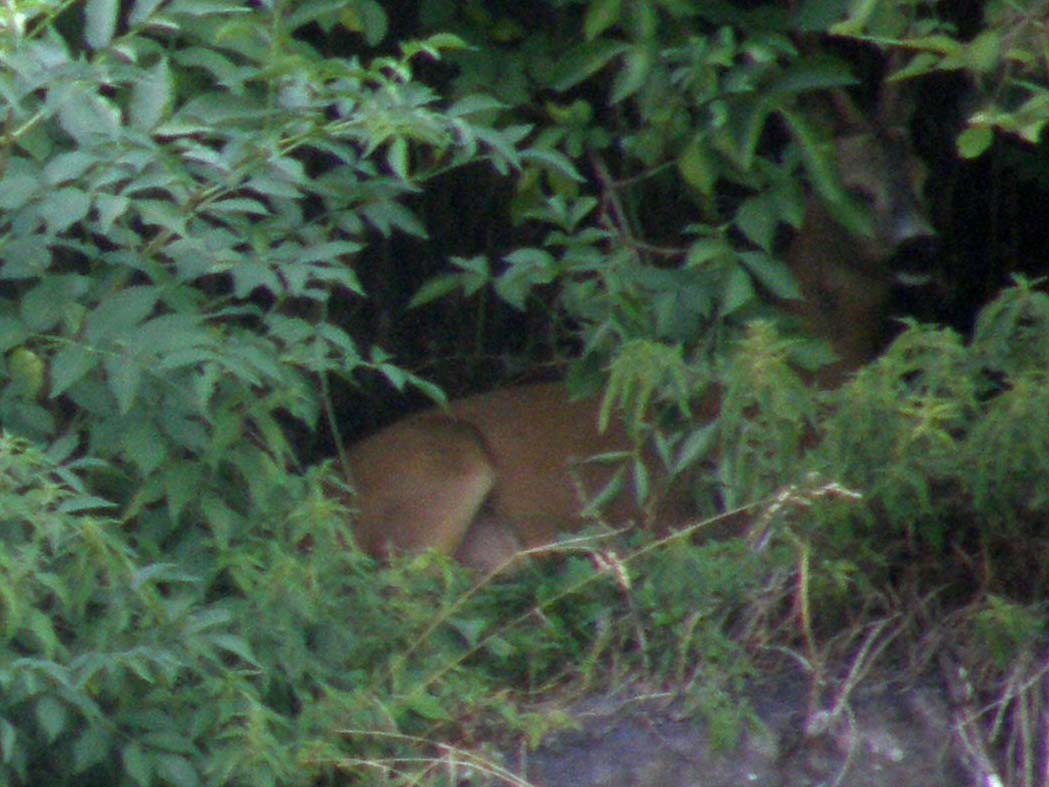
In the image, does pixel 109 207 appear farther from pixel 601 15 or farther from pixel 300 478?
pixel 601 15

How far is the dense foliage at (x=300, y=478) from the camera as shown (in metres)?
3.49

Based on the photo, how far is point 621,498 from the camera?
557 centimetres

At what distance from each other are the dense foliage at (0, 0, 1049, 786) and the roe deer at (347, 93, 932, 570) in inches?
41.3

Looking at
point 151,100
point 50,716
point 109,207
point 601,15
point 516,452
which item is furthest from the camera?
point 516,452

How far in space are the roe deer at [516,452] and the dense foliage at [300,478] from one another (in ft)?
3.44

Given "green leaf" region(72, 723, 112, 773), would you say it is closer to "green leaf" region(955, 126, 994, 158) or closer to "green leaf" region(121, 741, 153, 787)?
"green leaf" region(121, 741, 153, 787)

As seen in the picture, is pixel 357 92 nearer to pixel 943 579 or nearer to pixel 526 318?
pixel 943 579

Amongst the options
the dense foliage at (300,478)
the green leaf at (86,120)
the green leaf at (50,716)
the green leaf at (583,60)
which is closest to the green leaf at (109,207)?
the dense foliage at (300,478)

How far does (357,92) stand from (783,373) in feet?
3.48

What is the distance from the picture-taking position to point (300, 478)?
13.5 feet

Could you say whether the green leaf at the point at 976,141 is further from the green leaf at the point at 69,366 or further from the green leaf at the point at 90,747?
the green leaf at the point at 90,747

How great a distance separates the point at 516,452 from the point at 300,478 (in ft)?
5.66

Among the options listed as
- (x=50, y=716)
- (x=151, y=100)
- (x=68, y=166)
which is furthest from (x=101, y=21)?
(x=50, y=716)

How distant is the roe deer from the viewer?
5645 mm
